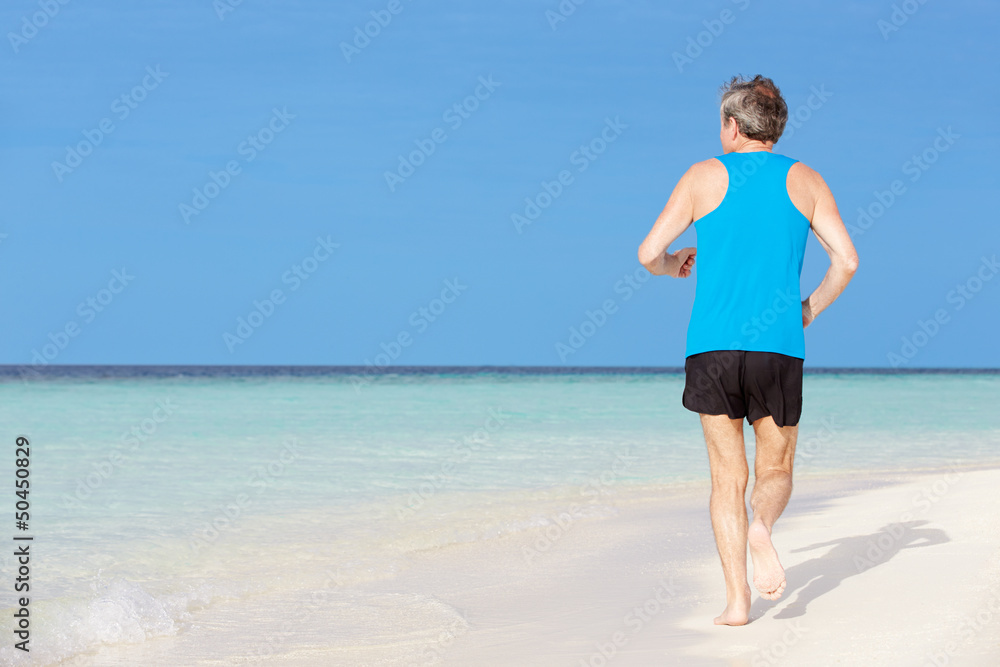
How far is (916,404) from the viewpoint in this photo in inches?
869

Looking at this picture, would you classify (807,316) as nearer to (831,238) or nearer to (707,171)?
(831,238)

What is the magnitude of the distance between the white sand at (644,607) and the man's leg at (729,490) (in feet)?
0.77

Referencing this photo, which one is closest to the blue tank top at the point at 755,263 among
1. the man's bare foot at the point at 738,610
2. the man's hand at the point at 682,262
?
the man's hand at the point at 682,262

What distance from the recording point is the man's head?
8.66 ft

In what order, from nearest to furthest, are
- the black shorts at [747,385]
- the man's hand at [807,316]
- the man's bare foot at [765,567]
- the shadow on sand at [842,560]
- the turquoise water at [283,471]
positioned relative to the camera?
the man's bare foot at [765,567], the black shorts at [747,385], the man's hand at [807,316], the shadow on sand at [842,560], the turquoise water at [283,471]

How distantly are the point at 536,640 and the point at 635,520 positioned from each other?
9.29 feet

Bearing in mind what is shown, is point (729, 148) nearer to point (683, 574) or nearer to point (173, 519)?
point (683, 574)

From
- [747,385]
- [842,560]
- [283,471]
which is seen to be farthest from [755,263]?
[283,471]

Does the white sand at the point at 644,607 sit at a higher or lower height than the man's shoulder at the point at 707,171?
lower

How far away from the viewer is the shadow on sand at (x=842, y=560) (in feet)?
10.2

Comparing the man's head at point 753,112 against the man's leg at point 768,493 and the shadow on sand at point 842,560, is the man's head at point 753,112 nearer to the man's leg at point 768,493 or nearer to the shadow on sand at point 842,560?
the man's leg at point 768,493

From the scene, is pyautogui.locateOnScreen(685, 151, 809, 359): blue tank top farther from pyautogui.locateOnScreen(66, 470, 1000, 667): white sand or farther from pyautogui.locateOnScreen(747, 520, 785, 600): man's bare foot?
pyautogui.locateOnScreen(66, 470, 1000, 667): white sand

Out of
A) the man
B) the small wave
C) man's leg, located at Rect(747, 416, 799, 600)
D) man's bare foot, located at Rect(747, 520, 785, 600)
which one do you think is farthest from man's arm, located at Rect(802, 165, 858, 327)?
the small wave

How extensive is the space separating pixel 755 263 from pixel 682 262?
226mm
